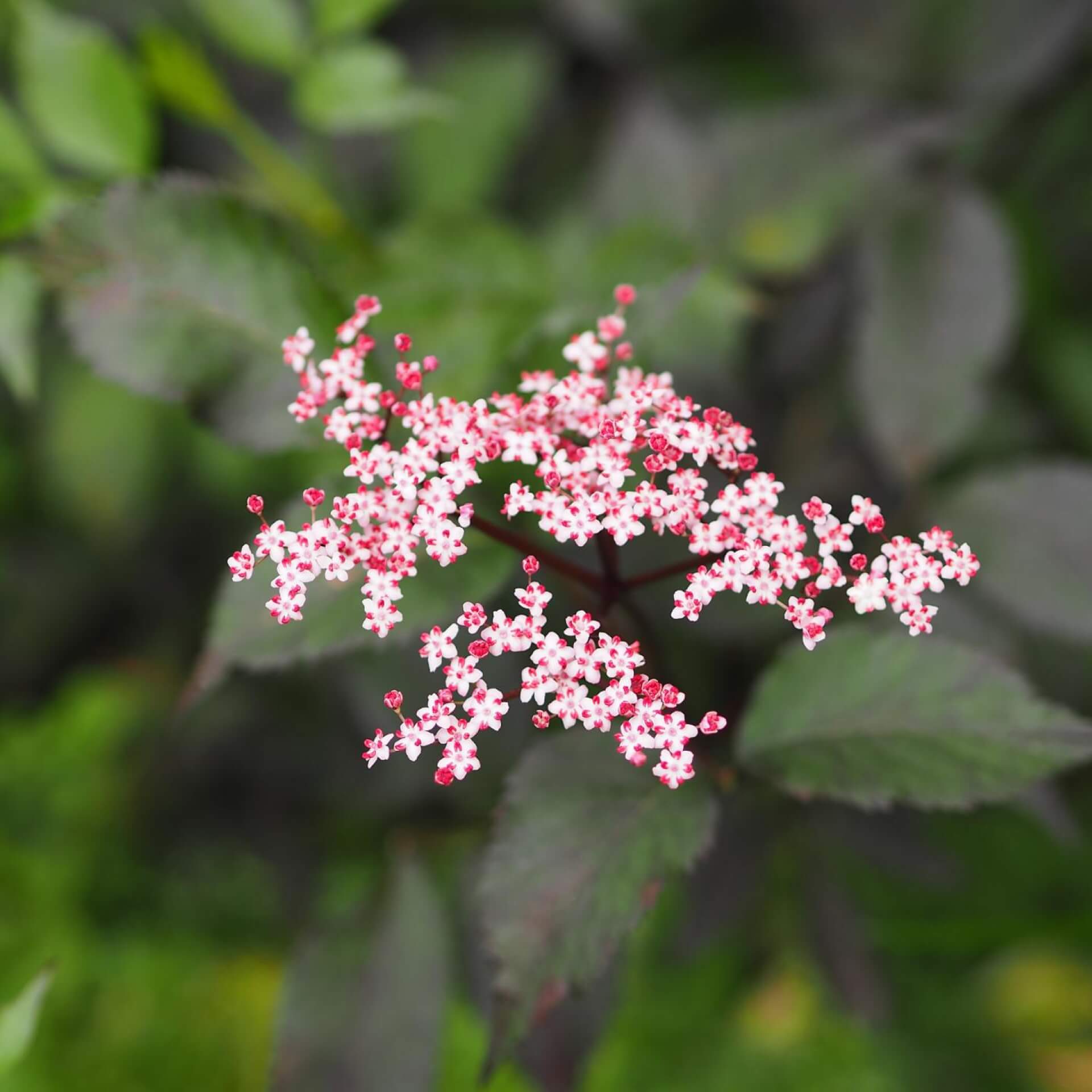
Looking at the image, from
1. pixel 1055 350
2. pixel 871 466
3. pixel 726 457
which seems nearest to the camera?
pixel 726 457

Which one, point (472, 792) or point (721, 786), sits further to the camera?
point (472, 792)

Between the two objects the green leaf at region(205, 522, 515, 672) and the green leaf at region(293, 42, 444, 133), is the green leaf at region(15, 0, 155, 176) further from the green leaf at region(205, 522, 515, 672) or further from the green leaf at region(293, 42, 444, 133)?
the green leaf at region(205, 522, 515, 672)

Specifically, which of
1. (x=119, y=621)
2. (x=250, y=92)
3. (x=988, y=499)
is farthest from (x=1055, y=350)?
(x=119, y=621)

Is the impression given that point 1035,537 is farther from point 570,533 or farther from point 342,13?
point 342,13

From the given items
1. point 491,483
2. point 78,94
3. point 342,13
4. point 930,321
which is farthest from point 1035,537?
point 78,94

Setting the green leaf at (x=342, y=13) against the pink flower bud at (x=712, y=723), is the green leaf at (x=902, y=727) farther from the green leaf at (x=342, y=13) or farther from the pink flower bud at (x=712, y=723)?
the green leaf at (x=342, y=13)

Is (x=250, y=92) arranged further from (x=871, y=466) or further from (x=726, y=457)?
(x=726, y=457)

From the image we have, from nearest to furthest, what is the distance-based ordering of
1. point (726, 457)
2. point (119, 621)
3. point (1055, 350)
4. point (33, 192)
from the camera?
point (726, 457) < point (33, 192) < point (1055, 350) < point (119, 621)

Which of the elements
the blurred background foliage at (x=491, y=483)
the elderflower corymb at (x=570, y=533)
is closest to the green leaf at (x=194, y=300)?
the blurred background foliage at (x=491, y=483)
